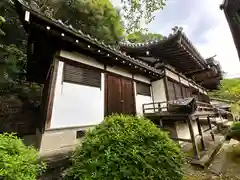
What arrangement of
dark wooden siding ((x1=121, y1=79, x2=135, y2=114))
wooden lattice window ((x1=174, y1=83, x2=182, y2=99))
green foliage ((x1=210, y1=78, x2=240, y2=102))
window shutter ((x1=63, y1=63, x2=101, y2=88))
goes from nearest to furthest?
window shutter ((x1=63, y1=63, x2=101, y2=88)), dark wooden siding ((x1=121, y1=79, x2=135, y2=114)), green foliage ((x1=210, y1=78, x2=240, y2=102)), wooden lattice window ((x1=174, y1=83, x2=182, y2=99))

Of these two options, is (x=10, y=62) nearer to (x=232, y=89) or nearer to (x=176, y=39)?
(x=176, y=39)

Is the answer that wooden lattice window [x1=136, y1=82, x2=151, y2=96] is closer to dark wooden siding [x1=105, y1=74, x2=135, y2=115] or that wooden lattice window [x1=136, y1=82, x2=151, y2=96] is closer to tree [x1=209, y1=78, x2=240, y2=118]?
dark wooden siding [x1=105, y1=74, x2=135, y2=115]

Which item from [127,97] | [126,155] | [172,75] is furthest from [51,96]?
[172,75]

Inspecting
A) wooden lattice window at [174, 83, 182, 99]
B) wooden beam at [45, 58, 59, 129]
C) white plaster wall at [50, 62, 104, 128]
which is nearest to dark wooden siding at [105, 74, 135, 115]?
white plaster wall at [50, 62, 104, 128]

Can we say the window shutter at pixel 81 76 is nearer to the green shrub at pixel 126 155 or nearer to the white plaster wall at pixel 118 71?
the white plaster wall at pixel 118 71

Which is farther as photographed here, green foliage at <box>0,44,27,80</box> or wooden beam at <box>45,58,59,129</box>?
green foliage at <box>0,44,27,80</box>

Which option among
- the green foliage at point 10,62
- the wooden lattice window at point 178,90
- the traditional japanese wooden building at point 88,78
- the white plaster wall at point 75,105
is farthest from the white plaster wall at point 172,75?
the green foliage at point 10,62

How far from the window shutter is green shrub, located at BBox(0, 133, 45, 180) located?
8.40 feet

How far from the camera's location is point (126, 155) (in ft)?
6.53

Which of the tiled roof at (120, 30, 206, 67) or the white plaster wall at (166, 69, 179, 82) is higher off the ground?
the tiled roof at (120, 30, 206, 67)

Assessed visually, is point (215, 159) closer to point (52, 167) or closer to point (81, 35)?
point (52, 167)

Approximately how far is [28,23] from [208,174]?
19.9 ft

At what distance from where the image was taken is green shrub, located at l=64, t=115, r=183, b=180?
1.88m

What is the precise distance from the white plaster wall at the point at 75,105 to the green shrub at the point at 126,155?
1589 mm
